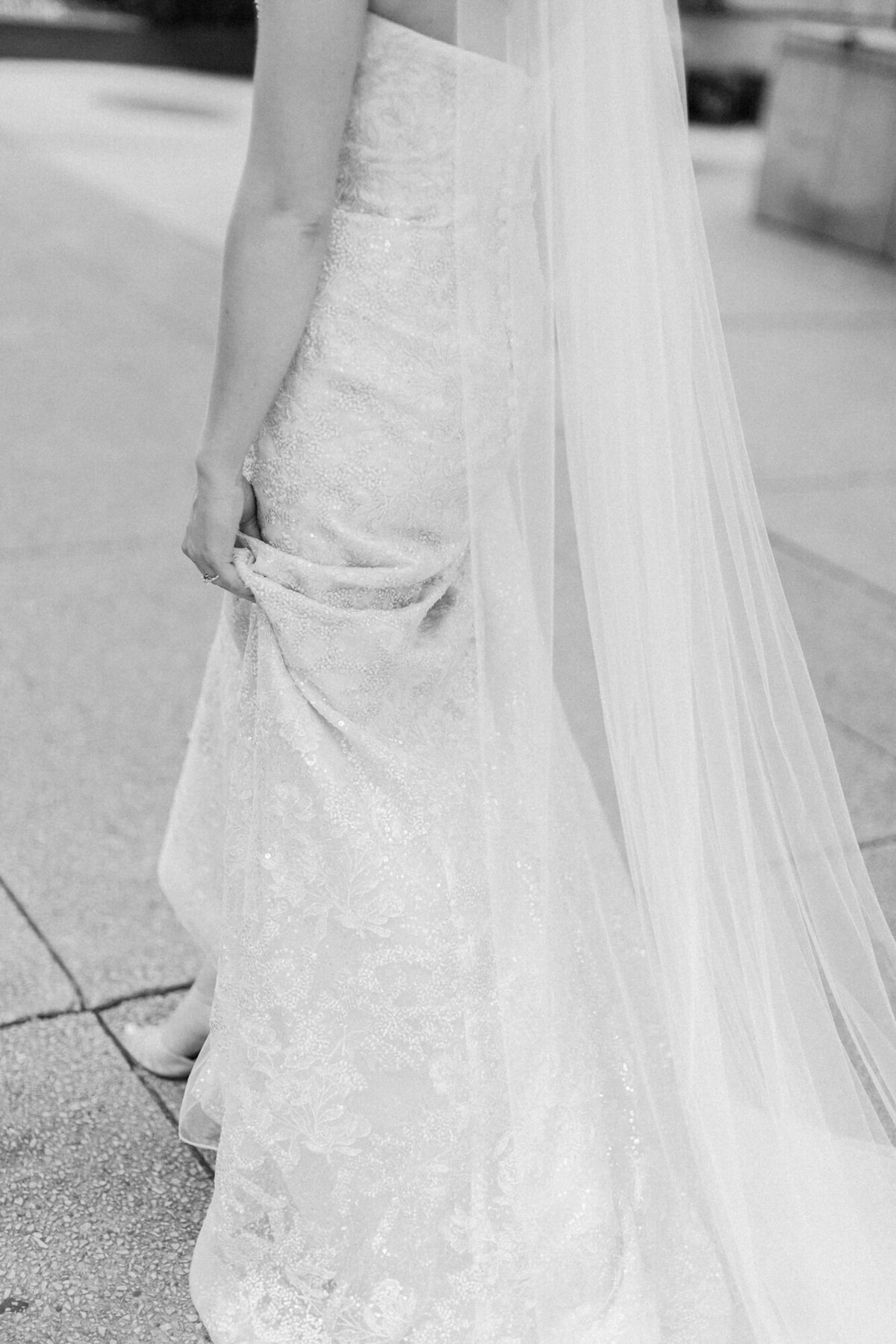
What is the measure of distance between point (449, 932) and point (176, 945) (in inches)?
40.0

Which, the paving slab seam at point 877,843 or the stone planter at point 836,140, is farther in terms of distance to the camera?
the stone planter at point 836,140

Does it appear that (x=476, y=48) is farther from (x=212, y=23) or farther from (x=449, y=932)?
(x=212, y=23)

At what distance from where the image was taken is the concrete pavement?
2.35 meters

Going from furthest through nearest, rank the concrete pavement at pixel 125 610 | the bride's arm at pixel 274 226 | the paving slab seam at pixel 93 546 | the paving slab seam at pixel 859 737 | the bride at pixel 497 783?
the paving slab seam at pixel 93 546 < the paving slab seam at pixel 859 737 < the concrete pavement at pixel 125 610 < the bride at pixel 497 783 < the bride's arm at pixel 274 226

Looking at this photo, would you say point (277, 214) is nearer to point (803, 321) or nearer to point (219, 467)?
point (219, 467)

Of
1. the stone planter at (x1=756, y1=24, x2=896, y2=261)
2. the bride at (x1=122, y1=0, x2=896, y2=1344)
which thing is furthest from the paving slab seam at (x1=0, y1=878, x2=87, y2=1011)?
the stone planter at (x1=756, y1=24, x2=896, y2=261)

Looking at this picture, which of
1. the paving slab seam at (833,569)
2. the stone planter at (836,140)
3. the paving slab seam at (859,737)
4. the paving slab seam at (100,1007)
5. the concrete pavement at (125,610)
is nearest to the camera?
the concrete pavement at (125,610)

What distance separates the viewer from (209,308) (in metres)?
7.18

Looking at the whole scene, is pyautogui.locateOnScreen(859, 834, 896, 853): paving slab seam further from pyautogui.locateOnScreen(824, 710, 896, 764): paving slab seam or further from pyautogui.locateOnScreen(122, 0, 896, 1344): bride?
pyautogui.locateOnScreen(122, 0, 896, 1344): bride

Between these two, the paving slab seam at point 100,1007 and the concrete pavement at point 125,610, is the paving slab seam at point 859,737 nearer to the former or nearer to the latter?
the concrete pavement at point 125,610

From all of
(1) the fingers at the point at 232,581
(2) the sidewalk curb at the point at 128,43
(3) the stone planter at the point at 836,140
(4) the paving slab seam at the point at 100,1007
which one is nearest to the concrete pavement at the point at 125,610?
(4) the paving slab seam at the point at 100,1007

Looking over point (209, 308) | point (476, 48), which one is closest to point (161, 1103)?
point (476, 48)

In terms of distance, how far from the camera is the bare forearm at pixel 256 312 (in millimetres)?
1894

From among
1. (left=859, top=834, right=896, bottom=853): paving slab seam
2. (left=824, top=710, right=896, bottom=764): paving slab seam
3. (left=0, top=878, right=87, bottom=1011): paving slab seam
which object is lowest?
(left=824, top=710, right=896, bottom=764): paving slab seam
